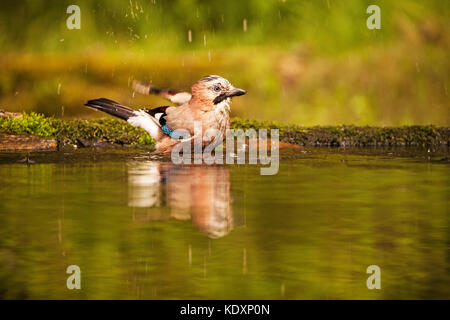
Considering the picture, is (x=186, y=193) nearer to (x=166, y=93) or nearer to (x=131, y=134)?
(x=166, y=93)

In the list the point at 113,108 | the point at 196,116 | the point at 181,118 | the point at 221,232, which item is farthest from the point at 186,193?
the point at 113,108

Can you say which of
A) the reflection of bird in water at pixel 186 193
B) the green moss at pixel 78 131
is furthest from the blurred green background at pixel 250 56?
the reflection of bird in water at pixel 186 193

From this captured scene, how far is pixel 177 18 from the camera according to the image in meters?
24.5

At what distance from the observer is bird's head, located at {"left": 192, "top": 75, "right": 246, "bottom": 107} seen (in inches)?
535

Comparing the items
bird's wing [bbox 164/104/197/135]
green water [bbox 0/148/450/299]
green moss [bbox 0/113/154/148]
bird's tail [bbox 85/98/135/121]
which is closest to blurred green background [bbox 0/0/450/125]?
green moss [bbox 0/113/154/148]

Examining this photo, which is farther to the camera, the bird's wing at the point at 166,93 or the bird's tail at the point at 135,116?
the bird's wing at the point at 166,93

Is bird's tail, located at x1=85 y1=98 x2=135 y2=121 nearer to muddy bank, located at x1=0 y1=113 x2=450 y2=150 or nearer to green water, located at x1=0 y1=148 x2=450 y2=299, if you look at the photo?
muddy bank, located at x1=0 y1=113 x2=450 y2=150

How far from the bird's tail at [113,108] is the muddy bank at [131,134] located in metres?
1.54

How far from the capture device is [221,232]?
7.38 meters

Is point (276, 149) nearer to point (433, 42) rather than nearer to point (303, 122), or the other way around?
point (303, 122)

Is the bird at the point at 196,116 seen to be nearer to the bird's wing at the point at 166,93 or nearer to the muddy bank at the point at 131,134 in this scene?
the bird's wing at the point at 166,93

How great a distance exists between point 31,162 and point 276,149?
480cm

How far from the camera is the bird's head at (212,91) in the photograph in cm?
1360

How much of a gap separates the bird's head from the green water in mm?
1385
